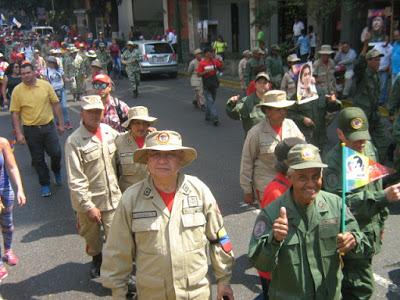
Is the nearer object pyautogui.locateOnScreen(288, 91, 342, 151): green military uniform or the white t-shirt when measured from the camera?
pyautogui.locateOnScreen(288, 91, 342, 151): green military uniform

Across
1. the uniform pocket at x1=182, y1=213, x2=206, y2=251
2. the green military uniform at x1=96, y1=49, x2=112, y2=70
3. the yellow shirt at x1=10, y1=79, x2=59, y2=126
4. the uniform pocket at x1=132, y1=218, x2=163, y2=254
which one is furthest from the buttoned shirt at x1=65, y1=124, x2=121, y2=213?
the green military uniform at x1=96, y1=49, x2=112, y2=70

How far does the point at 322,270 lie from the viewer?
290 centimetres

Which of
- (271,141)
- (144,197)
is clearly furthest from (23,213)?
(144,197)

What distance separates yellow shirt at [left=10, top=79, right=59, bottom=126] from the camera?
24.1 feet

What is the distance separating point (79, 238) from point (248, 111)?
2.59 meters

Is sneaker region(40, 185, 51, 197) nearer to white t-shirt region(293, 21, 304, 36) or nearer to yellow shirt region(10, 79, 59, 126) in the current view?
yellow shirt region(10, 79, 59, 126)

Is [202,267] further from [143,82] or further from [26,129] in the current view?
[143,82]

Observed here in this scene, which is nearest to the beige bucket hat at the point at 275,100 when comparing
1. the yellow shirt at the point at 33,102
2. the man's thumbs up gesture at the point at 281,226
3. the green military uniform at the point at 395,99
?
the man's thumbs up gesture at the point at 281,226

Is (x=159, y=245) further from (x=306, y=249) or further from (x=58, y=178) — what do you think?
(x=58, y=178)

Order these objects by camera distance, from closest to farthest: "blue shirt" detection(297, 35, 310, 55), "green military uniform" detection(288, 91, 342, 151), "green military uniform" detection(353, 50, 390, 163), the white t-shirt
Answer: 1. "green military uniform" detection(288, 91, 342, 151)
2. "green military uniform" detection(353, 50, 390, 163)
3. "blue shirt" detection(297, 35, 310, 55)
4. the white t-shirt

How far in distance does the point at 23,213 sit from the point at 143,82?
1538cm

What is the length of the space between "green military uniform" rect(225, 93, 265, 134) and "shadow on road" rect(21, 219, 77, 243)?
253 cm

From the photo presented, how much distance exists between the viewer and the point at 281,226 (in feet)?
8.67

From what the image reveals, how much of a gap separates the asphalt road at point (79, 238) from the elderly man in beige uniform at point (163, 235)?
6.25ft
